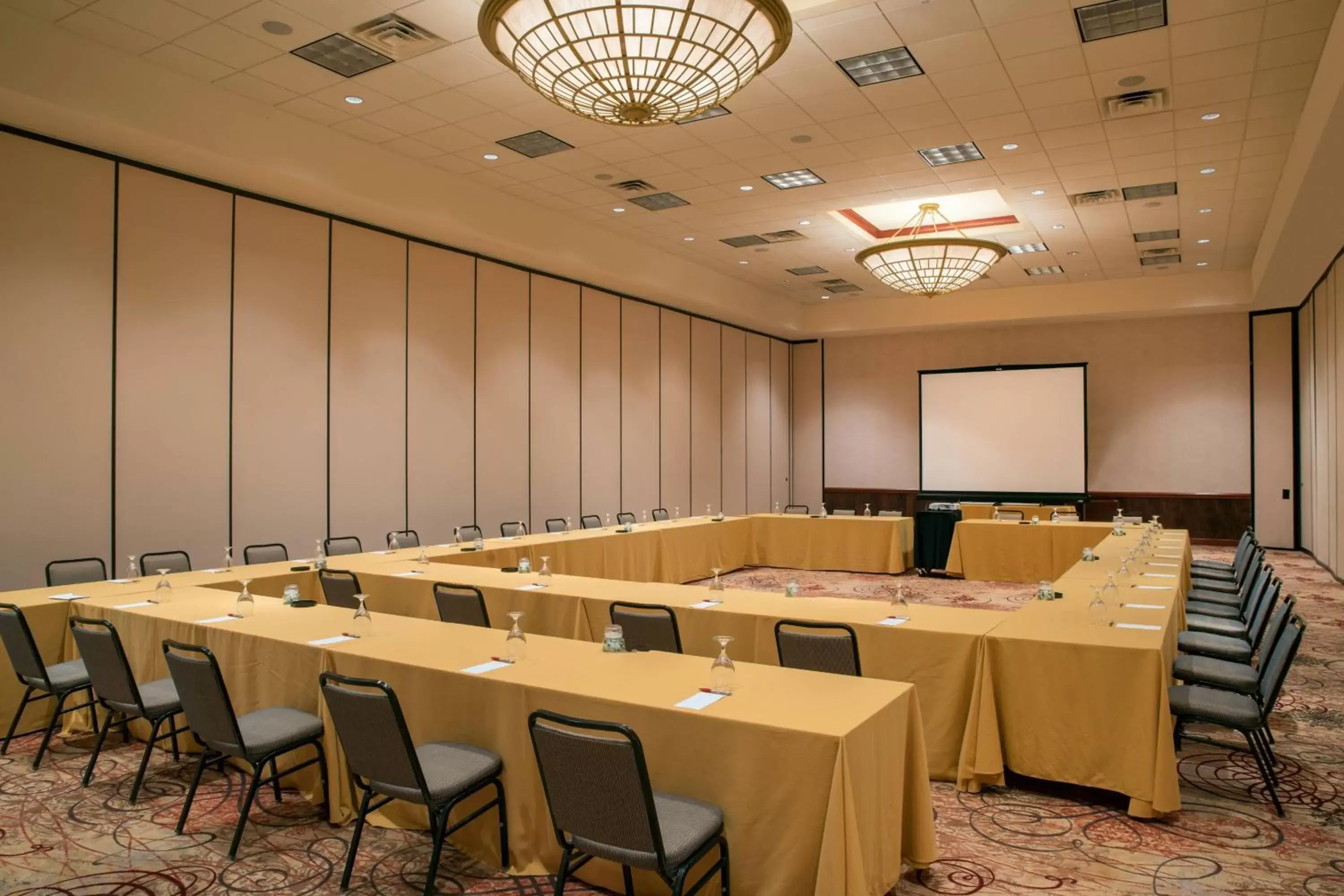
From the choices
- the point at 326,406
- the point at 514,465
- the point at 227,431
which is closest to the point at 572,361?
the point at 514,465

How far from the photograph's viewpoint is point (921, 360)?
18.0m

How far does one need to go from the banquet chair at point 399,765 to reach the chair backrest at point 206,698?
464mm

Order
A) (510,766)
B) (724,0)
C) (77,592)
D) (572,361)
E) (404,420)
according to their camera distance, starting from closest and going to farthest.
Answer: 1. (510,766)
2. (724,0)
3. (77,592)
4. (404,420)
5. (572,361)

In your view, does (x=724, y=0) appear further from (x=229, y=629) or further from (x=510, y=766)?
(x=229, y=629)

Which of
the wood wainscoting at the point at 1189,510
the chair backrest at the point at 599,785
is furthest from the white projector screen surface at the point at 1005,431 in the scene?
the chair backrest at the point at 599,785

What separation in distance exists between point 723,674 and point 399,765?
1153 millimetres

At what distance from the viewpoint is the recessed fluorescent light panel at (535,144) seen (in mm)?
8328

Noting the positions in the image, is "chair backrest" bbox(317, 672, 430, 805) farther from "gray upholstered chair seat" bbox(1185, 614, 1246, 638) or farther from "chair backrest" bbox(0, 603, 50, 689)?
"gray upholstered chair seat" bbox(1185, 614, 1246, 638)

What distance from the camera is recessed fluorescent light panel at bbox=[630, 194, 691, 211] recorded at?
10336mm

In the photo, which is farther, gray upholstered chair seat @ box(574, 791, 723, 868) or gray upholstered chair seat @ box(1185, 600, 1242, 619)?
gray upholstered chair seat @ box(1185, 600, 1242, 619)

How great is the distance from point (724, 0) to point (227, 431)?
245 inches

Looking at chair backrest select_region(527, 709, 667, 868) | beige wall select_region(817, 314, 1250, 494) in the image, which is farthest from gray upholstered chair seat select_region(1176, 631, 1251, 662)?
beige wall select_region(817, 314, 1250, 494)

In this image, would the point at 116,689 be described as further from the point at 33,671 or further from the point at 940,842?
the point at 940,842

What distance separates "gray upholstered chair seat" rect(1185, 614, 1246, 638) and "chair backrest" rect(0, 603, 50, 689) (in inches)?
275
